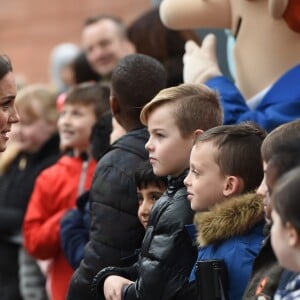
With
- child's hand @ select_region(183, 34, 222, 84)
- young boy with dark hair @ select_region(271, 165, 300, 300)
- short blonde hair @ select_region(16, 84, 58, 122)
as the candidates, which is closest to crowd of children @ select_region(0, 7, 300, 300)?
young boy with dark hair @ select_region(271, 165, 300, 300)

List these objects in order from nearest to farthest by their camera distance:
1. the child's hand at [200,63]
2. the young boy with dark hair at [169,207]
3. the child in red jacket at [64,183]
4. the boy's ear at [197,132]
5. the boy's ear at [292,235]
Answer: the boy's ear at [292,235] → the young boy with dark hair at [169,207] → the boy's ear at [197,132] → the child's hand at [200,63] → the child in red jacket at [64,183]

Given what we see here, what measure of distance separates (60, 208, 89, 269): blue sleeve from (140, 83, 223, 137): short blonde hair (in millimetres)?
1332

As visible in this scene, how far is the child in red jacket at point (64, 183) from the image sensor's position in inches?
254

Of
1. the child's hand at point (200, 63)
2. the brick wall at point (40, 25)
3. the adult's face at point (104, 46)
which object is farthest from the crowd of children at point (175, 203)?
the brick wall at point (40, 25)

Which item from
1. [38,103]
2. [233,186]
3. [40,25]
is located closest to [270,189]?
[233,186]

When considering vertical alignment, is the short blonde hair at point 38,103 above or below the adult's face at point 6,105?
below

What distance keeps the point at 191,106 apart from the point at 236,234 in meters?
0.67

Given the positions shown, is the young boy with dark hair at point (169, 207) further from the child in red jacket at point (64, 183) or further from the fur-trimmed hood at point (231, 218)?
the child in red jacket at point (64, 183)

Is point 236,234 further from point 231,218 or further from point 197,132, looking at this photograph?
point 197,132

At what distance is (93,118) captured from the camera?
6562mm

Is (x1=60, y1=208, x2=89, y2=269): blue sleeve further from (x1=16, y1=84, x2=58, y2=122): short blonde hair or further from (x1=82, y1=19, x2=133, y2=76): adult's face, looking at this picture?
(x1=82, y1=19, x2=133, y2=76): adult's face

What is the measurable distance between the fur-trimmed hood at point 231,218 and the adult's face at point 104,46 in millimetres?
3523

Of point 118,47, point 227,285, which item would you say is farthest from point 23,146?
point 227,285

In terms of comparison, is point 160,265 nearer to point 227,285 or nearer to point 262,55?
point 227,285
